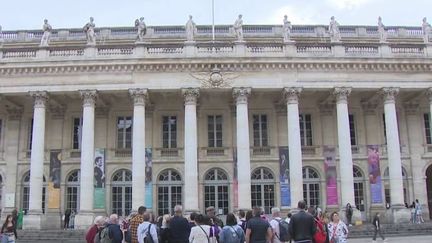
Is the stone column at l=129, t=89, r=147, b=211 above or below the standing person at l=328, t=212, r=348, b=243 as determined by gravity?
above

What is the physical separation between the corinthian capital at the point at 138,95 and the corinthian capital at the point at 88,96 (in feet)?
6.85

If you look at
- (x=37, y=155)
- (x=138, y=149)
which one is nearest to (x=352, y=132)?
(x=138, y=149)

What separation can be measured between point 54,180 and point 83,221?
15.4 ft

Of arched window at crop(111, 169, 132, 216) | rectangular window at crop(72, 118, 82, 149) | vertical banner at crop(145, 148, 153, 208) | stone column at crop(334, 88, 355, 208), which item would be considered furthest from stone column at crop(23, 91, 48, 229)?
stone column at crop(334, 88, 355, 208)

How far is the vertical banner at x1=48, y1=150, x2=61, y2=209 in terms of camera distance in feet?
103

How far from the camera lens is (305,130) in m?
33.7

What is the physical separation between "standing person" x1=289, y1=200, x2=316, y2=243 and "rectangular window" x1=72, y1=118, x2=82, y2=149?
80.5 feet

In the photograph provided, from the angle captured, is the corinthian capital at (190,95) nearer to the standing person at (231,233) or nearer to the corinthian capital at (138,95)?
the corinthian capital at (138,95)

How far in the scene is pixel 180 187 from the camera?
3247 centimetres

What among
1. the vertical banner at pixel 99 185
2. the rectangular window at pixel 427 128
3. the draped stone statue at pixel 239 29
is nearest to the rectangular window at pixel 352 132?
the rectangular window at pixel 427 128

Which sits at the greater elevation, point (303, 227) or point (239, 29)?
point (239, 29)

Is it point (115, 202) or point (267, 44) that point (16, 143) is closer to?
point (115, 202)

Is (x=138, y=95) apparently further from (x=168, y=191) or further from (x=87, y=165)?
(x=168, y=191)

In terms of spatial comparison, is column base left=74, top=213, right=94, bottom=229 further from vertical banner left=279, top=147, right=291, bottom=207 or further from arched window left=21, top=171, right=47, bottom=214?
vertical banner left=279, top=147, right=291, bottom=207
